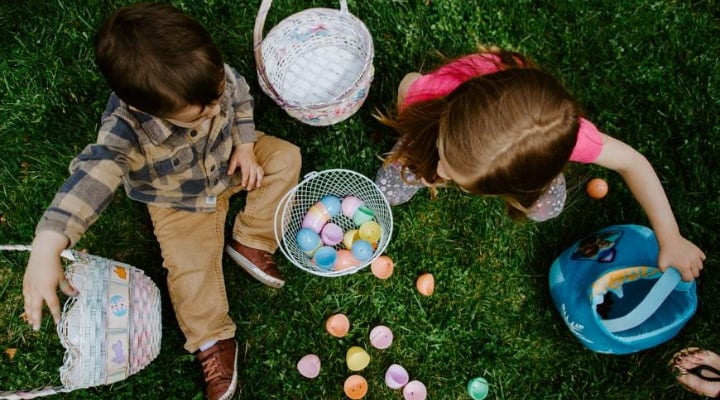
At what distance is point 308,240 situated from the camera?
2.30 metres

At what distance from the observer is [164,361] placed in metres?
2.33

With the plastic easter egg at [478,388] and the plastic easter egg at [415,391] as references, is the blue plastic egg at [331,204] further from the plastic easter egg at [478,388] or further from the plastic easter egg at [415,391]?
the plastic easter egg at [478,388]

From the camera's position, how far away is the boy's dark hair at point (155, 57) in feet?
5.17

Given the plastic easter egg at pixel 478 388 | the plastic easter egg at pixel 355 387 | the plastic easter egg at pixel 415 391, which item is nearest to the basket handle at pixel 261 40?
the plastic easter egg at pixel 355 387

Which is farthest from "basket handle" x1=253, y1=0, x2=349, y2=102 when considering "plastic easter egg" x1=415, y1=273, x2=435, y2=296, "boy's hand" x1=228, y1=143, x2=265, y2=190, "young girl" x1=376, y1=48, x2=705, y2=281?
"plastic easter egg" x1=415, y1=273, x2=435, y2=296

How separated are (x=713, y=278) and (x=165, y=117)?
2235 mm

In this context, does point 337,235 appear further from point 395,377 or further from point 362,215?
point 395,377

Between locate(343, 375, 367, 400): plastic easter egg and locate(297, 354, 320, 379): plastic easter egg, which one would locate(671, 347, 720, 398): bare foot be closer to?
locate(343, 375, 367, 400): plastic easter egg

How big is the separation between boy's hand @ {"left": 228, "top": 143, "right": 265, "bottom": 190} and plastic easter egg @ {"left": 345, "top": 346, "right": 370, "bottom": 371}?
29.6 inches

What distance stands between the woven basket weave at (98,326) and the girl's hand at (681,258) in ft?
5.71

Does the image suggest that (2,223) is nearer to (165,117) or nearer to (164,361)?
(164,361)

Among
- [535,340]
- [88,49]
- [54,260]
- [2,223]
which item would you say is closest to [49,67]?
[88,49]

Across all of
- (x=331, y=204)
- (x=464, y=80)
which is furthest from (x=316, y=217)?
(x=464, y=80)

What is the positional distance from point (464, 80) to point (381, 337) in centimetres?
104
